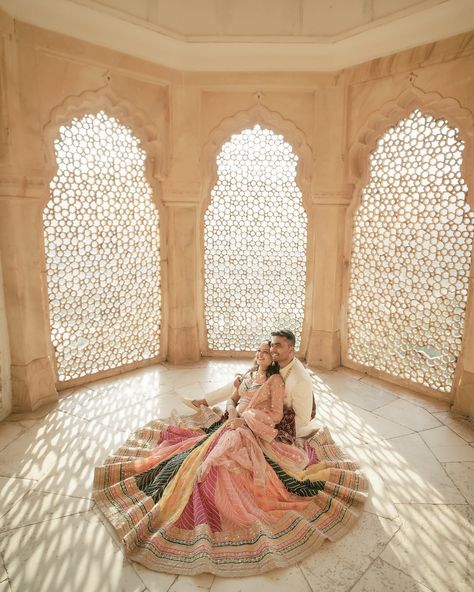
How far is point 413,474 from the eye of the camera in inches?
124

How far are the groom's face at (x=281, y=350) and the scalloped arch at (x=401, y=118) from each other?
2.22 meters

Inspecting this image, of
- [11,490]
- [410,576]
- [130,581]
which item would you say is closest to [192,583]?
[130,581]

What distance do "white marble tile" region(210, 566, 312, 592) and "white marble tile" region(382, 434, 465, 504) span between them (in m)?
0.96

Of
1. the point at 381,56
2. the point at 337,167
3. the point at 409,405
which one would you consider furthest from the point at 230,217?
the point at 409,405

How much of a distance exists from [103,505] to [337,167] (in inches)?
150

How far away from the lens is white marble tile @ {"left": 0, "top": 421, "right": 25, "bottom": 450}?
3.52 meters

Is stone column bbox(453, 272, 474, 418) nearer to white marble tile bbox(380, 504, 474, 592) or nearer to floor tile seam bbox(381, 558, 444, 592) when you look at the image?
white marble tile bbox(380, 504, 474, 592)

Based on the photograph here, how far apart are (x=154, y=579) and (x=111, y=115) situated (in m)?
3.95

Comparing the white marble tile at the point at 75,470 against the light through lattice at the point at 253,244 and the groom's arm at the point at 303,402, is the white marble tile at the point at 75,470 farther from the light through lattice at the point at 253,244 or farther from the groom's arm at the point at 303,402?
the light through lattice at the point at 253,244

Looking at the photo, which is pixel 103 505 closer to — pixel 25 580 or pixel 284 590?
pixel 25 580

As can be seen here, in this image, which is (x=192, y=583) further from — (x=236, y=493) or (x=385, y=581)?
(x=385, y=581)

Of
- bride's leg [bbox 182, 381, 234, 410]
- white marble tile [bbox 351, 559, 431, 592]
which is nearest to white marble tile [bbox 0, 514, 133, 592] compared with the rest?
white marble tile [bbox 351, 559, 431, 592]

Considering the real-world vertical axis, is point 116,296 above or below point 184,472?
above

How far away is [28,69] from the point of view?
3662mm
